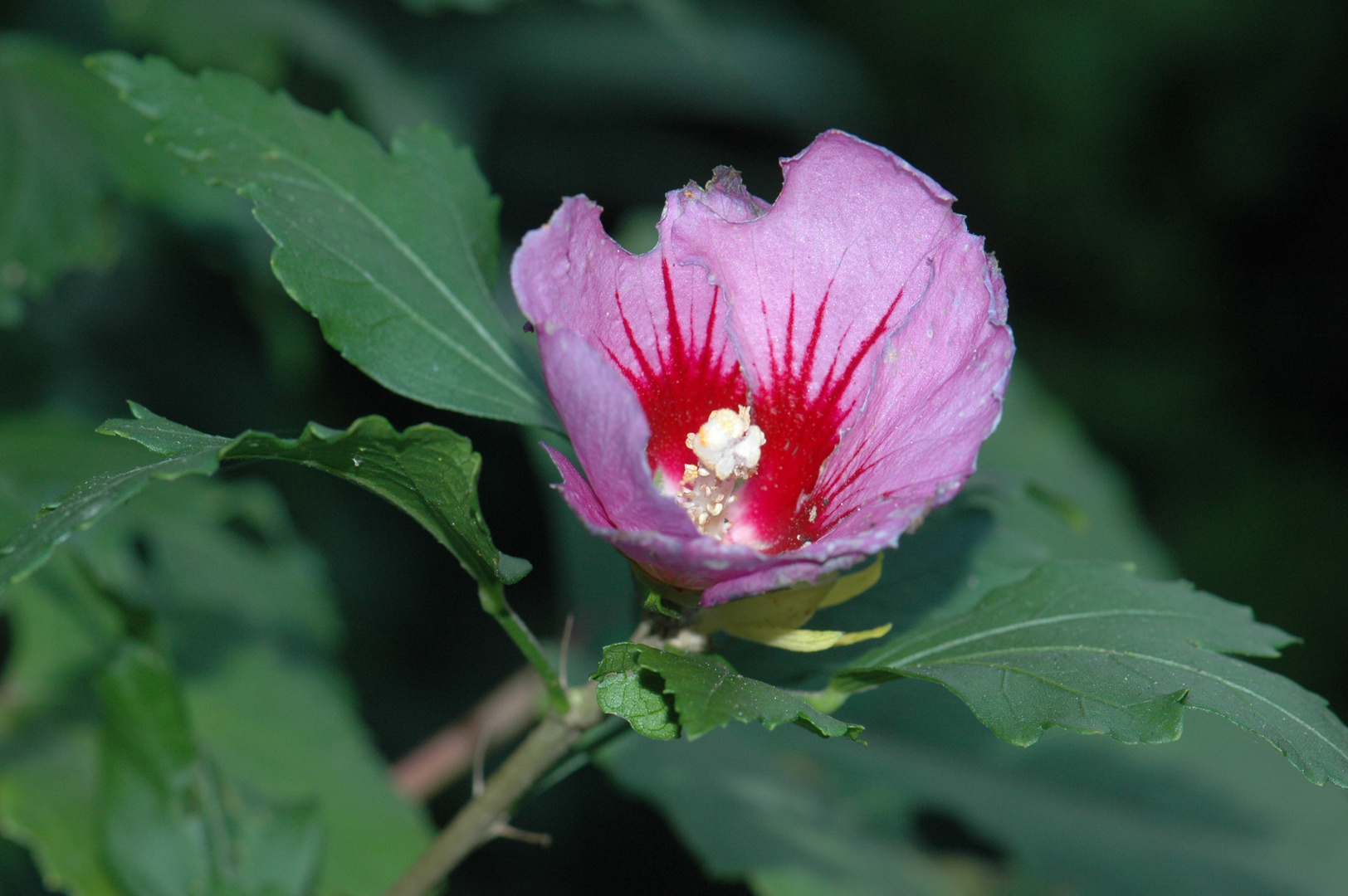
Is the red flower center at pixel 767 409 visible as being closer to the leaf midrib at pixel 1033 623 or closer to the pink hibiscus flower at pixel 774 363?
the pink hibiscus flower at pixel 774 363

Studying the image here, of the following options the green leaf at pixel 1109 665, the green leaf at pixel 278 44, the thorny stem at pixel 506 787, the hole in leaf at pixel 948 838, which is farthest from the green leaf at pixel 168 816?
the hole in leaf at pixel 948 838

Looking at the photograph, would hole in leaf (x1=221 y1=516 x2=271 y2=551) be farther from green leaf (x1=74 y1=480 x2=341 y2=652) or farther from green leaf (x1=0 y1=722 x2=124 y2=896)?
green leaf (x1=0 y1=722 x2=124 y2=896)

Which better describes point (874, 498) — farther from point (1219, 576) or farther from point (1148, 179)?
point (1148, 179)

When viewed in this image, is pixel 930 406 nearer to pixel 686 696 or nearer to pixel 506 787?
pixel 686 696

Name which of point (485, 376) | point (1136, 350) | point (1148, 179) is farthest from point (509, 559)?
point (1148, 179)

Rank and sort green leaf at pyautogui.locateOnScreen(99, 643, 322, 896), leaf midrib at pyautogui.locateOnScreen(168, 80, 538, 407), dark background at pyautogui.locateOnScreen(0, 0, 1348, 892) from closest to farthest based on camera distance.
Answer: leaf midrib at pyautogui.locateOnScreen(168, 80, 538, 407) < green leaf at pyautogui.locateOnScreen(99, 643, 322, 896) < dark background at pyautogui.locateOnScreen(0, 0, 1348, 892)

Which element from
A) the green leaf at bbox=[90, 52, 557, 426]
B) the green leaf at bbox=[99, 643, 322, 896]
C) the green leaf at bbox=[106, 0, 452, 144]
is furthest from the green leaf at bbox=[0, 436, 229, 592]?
the green leaf at bbox=[106, 0, 452, 144]
